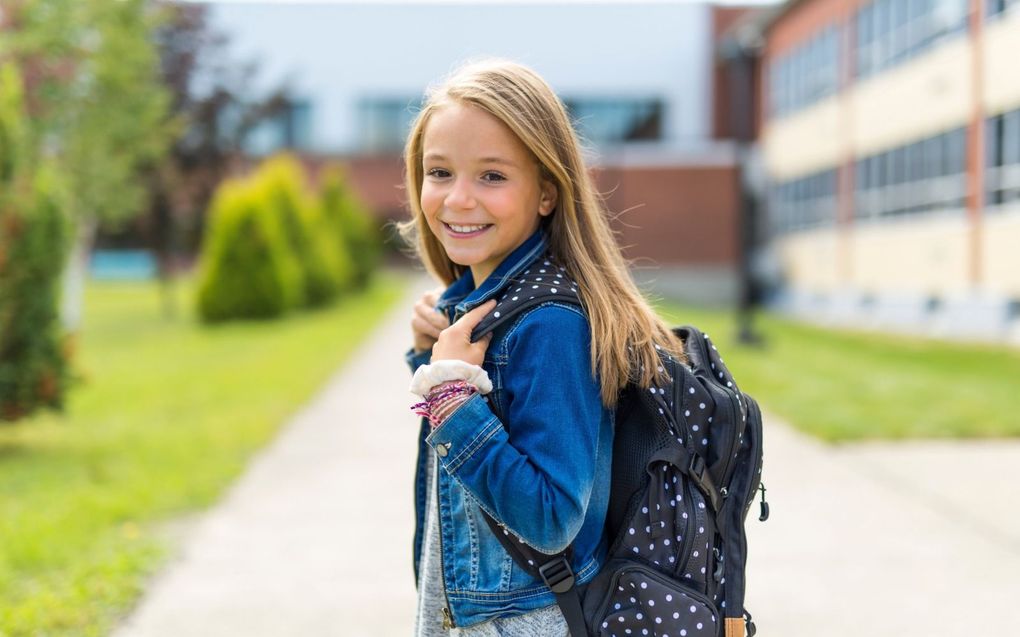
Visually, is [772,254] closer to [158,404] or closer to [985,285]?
[985,285]

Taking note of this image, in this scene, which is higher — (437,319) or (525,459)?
(437,319)

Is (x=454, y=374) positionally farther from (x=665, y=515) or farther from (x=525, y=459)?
(x=665, y=515)

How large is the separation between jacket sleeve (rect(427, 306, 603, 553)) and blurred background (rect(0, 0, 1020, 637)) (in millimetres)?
601

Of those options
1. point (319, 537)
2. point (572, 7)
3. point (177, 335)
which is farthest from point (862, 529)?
point (572, 7)

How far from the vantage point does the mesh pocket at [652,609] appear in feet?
5.61

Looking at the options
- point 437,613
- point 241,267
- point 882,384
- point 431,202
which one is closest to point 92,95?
point 241,267

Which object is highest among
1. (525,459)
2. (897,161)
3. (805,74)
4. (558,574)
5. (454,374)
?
(805,74)

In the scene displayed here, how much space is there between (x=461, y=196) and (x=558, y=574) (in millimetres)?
649

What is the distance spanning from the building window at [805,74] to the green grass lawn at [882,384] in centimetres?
1001

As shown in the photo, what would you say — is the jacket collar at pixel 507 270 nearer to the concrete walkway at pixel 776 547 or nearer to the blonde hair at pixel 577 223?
the blonde hair at pixel 577 223

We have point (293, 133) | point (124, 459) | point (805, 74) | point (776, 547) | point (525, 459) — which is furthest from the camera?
point (293, 133)

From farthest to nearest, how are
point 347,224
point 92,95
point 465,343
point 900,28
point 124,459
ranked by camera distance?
point 347,224 < point 900,28 < point 92,95 < point 124,459 < point 465,343

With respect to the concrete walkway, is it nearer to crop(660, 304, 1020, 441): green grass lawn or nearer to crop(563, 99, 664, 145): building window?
crop(660, 304, 1020, 441): green grass lawn

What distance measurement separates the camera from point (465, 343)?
5.70ft
